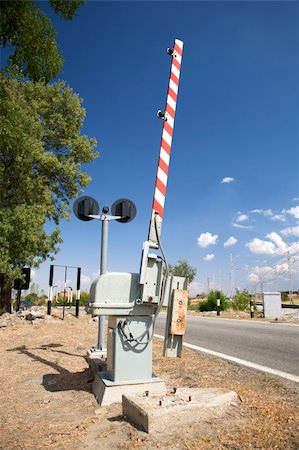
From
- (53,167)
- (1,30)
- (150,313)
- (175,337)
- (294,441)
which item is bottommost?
(294,441)

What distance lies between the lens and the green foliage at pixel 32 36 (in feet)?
13.7

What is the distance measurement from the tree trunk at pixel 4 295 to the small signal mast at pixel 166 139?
40.9 feet

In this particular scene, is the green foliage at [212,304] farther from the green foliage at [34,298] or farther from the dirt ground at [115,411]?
the dirt ground at [115,411]

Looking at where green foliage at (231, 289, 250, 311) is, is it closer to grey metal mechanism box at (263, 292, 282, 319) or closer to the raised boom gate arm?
grey metal mechanism box at (263, 292, 282, 319)

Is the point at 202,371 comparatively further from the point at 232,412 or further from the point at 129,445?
the point at 129,445

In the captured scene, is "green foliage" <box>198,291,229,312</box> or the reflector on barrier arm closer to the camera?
the reflector on barrier arm

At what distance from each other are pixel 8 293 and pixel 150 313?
42.3ft

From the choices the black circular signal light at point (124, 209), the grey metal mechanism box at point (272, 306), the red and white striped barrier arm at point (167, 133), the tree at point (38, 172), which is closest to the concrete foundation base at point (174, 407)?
the red and white striped barrier arm at point (167, 133)

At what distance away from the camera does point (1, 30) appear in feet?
14.3

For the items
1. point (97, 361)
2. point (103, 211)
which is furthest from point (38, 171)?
point (97, 361)

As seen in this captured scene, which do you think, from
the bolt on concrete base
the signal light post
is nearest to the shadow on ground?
the bolt on concrete base

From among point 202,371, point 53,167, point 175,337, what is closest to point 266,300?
point 53,167

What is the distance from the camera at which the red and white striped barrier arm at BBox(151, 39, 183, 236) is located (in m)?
3.92

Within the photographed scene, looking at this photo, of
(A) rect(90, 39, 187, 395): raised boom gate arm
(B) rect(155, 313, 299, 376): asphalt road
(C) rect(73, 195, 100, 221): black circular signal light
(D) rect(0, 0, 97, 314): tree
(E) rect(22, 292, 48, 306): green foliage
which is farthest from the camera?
(E) rect(22, 292, 48, 306): green foliage
